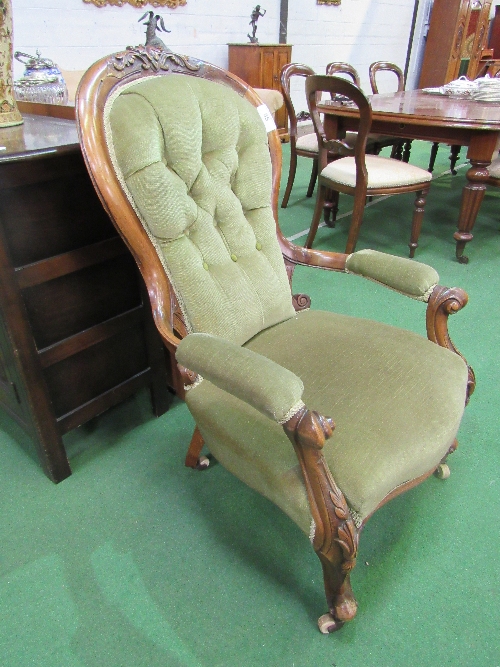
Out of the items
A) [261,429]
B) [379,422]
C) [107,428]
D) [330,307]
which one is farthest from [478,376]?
[107,428]

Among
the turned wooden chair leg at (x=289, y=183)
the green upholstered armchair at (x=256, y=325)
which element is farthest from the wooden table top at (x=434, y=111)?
the green upholstered armchair at (x=256, y=325)

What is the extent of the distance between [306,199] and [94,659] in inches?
120

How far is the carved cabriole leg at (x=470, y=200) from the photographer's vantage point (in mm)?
2246

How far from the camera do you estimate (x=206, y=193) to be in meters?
1.05

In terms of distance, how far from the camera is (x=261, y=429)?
873mm

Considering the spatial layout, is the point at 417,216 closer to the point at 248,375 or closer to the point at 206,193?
the point at 206,193

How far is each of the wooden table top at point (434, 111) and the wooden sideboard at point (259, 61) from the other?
165 cm

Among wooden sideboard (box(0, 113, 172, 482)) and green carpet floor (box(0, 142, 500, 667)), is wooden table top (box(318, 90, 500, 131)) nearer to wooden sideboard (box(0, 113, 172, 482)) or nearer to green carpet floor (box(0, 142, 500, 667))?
green carpet floor (box(0, 142, 500, 667))

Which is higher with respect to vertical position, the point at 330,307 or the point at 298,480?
the point at 298,480

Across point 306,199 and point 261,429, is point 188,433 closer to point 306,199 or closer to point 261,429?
point 261,429

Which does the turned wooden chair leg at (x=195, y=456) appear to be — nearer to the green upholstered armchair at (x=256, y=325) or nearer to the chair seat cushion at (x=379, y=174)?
the green upholstered armchair at (x=256, y=325)

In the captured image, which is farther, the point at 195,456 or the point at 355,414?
the point at 195,456

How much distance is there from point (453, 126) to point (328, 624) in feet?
6.76

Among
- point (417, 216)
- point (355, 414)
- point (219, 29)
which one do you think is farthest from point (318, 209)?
point (219, 29)
